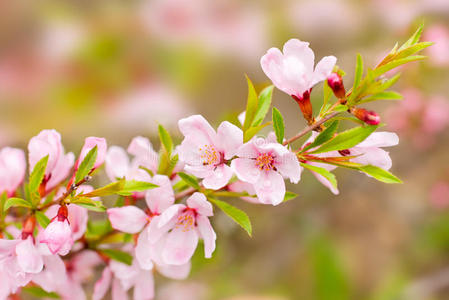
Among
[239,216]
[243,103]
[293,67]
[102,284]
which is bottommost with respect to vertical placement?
[243,103]

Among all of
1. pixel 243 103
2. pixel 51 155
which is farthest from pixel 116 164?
pixel 243 103

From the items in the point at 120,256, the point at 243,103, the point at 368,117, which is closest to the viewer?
the point at 368,117

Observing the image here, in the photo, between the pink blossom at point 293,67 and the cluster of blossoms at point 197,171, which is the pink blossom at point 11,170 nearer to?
the cluster of blossoms at point 197,171

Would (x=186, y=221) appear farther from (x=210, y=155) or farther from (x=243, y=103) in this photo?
(x=243, y=103)

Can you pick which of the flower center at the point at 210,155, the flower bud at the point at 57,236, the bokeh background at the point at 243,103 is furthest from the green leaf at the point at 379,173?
the bokeh background at the point at 243,103

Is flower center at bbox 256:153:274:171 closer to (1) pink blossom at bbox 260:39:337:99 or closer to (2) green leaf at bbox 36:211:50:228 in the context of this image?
(1) pink blossom at bbox 260:39:337:99

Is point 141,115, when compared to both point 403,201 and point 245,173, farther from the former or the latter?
point 245,173
